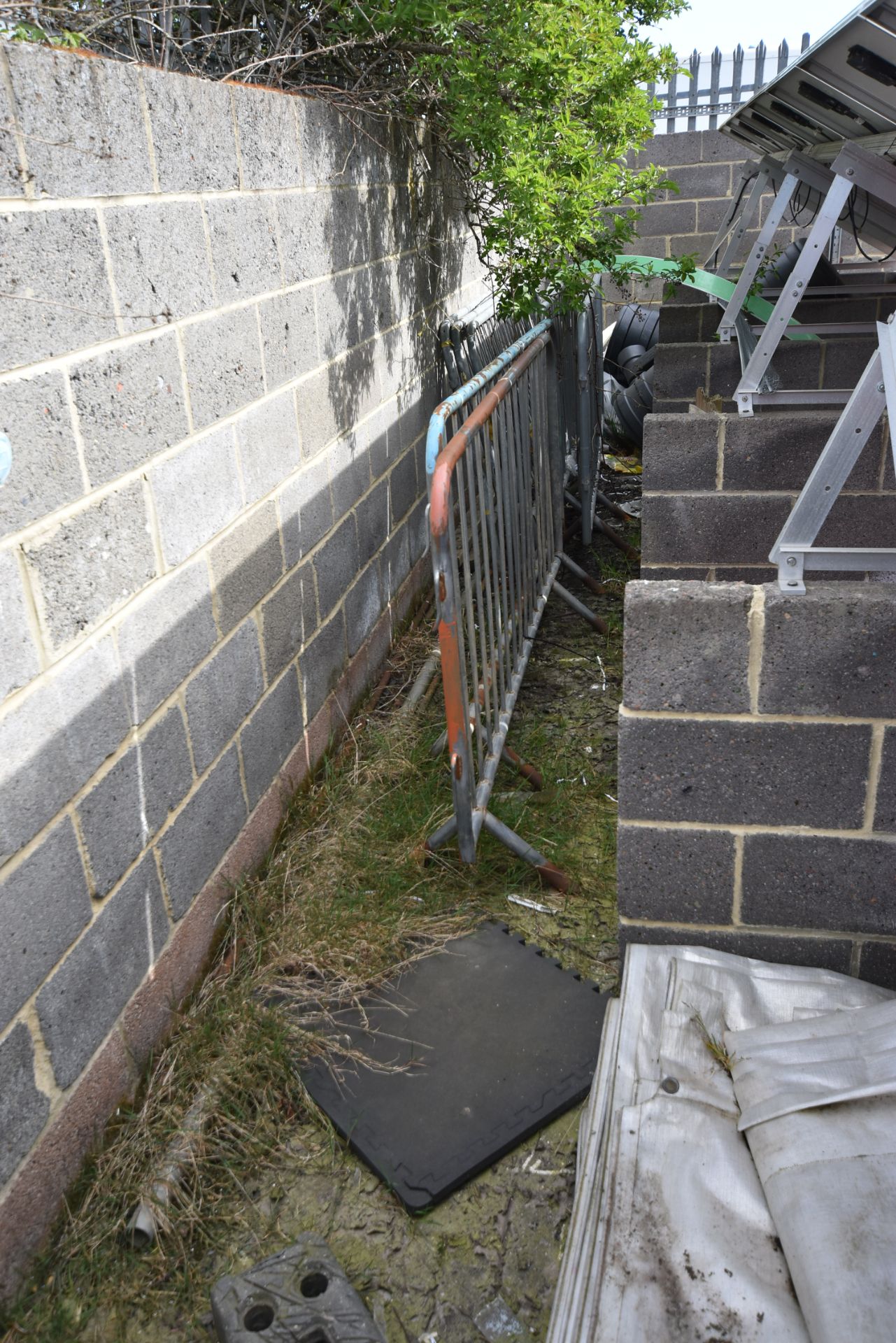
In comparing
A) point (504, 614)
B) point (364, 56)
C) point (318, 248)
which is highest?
point (364, 56)

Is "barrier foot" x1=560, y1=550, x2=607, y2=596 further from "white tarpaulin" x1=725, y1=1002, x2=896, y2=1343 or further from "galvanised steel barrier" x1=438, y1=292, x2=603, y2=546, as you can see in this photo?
"white tarpaulin" x1=725, y1=1002, x2=896, y2=1343

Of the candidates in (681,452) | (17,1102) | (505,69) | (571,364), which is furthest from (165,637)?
(571,364)

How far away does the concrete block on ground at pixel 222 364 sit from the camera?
8.40ft

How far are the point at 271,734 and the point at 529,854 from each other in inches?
35.3

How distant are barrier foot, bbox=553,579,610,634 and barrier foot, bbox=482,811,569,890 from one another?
182 cm

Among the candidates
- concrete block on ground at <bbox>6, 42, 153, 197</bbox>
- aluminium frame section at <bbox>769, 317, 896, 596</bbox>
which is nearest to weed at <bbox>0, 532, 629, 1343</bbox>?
aluminium frame section at <bbox>769, 317, 896, 596</bbox>

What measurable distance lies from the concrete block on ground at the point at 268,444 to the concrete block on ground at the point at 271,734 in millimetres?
634

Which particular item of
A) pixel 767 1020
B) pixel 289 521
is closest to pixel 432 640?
pixel 289 521

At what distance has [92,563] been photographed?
6.93 ft

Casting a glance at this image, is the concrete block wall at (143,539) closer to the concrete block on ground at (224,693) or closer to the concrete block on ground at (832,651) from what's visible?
the concrete block on ground at (224,693)

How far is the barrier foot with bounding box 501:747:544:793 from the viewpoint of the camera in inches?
138

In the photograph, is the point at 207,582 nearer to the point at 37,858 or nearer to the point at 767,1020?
the point at 37,858

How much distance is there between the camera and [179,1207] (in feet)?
6.81

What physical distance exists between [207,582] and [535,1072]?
59.2 inches
